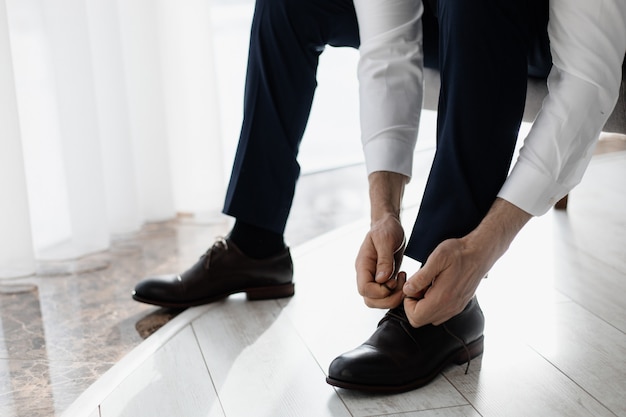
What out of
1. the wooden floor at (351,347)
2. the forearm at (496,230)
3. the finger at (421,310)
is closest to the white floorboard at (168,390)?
the wooden floor at (351,347)

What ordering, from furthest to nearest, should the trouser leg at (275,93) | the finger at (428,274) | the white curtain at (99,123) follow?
1. the white curtain at (99,123)
2. the trouser leg at (275,93)
3. the finger at (428,274)

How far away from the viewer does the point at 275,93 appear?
3.94 ft

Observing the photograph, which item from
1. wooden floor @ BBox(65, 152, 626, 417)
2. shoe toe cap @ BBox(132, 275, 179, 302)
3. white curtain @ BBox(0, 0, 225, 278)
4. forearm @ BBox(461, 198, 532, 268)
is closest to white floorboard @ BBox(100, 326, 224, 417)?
wooden floor @ BBox(65, 152, 626, 417)

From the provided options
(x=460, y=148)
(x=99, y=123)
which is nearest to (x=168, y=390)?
(x=460, y=148)

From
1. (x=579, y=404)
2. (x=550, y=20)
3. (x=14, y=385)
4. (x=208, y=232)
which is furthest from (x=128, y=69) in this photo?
(x=579, y=404)

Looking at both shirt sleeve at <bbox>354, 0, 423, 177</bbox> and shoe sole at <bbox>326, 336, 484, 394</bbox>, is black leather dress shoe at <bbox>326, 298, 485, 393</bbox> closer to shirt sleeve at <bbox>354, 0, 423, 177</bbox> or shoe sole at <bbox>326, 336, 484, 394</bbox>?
shoe sole at <bbox>326, 336, 484, 394</bbox>

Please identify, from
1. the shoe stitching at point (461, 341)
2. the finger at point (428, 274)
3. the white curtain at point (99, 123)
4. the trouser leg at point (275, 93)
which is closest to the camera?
the finger at point (428, 274)

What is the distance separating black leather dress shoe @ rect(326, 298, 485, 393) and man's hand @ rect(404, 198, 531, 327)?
5 cm

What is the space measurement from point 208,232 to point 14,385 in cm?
80

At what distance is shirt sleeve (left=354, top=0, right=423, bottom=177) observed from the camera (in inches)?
39.6

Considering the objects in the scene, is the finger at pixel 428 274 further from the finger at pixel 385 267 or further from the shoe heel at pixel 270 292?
the shoe heel at pixel 270 292

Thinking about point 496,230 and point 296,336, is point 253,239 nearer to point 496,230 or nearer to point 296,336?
point 296,336

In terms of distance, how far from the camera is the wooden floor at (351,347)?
2.90 feet

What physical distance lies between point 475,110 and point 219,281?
541 millimetres
